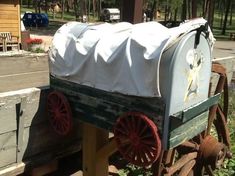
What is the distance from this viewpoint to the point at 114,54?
3963 mm

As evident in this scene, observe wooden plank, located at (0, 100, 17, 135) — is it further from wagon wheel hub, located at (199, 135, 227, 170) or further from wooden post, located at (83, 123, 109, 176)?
wagon wheel hub, located at (199, 135, 227, 170)

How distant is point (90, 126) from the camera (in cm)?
460

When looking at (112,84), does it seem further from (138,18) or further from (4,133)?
(138,18)

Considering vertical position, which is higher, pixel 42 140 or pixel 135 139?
pixel 135 139

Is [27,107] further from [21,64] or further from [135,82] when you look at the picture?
[21,64]

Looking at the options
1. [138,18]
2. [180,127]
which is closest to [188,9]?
[138,18]

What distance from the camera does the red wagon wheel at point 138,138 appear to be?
370 centimetres

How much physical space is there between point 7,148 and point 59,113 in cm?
69

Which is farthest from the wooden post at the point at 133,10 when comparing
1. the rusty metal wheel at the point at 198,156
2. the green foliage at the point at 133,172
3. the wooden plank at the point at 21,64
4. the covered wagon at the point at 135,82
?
the wooden plank at the point at 21,64

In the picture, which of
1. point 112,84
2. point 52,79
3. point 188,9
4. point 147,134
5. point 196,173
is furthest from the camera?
point 188,9

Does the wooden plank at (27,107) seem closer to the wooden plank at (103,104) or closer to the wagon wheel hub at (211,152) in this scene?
the wooden plank at (103,104)

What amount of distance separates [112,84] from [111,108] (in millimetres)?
250

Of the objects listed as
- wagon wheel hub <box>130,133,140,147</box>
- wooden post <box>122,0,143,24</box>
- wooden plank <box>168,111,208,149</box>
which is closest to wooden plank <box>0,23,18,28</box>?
wooden post <box>122,0,143,24</box>

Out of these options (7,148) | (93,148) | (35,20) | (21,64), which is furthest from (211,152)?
(35,20)
